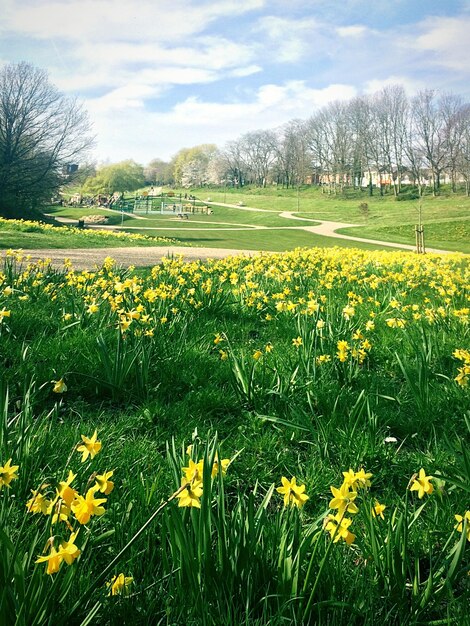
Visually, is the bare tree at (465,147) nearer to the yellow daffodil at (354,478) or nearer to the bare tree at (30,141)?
the bare tree at (30,141)

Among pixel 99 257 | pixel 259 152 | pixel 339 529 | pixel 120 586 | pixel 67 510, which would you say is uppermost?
pixel 259 152

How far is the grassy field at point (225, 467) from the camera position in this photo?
1.21 meters

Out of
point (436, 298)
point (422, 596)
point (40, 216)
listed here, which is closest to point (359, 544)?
point (422, 596)

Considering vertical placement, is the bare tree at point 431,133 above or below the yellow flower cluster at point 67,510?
above

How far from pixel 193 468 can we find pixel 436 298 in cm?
550

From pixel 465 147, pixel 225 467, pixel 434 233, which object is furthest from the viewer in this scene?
pixel 465 147

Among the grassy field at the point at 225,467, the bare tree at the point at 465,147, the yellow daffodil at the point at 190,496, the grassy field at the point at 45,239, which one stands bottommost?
the grassy field at the point at 225,467

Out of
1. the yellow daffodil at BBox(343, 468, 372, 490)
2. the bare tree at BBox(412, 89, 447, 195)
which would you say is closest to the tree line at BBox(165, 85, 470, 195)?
the bare tree at BBox(412, 89, 447, 195)

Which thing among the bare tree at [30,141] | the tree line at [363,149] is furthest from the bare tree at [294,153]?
the bare tree at [30,141]

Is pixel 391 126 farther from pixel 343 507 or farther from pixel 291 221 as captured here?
pixel 343 507

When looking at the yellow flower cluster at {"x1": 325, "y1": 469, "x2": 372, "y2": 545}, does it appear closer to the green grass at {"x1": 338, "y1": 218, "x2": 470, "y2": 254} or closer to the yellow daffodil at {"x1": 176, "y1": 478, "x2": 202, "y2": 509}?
the yellow daffodil at {"x1": 176, "y1": 478, "x2": 202, "y2": 509}

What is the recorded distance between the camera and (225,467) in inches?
54.4

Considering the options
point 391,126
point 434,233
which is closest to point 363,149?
point 391,126

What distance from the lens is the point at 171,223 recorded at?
43.4 m
